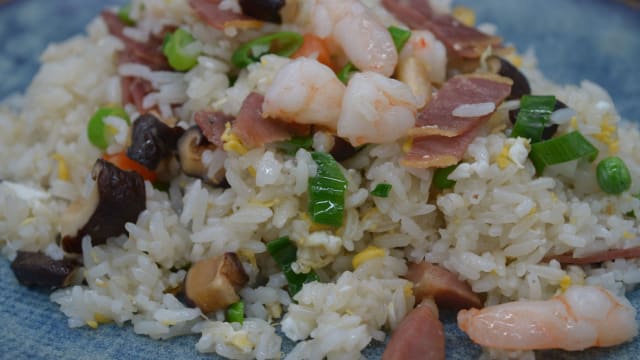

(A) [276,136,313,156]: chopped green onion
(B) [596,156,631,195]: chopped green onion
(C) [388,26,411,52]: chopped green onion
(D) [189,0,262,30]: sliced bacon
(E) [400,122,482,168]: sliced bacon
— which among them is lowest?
(A) [276,136,313,156]: chopped green onion

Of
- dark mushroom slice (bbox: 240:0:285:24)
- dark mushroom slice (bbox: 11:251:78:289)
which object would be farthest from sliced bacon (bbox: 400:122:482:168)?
dark mushroom slice (bbox: 11:251:78:289)

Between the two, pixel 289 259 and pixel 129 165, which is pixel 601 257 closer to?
pixel 289 259

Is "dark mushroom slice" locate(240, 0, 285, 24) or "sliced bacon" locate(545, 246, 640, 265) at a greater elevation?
"dark mushroom slice" locate(240, 0, 285, 24)

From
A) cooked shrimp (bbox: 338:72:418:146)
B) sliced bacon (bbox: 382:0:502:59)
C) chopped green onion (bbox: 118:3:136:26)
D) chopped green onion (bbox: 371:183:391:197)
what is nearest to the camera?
cooked shrimp (bbox: 338:72:418:146)

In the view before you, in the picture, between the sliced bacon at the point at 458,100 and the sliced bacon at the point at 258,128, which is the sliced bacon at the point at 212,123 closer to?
the sliced bacon at the point at 258,128

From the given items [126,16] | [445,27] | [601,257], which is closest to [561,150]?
[601,257]

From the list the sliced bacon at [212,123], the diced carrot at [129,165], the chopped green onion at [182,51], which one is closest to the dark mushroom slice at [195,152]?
the sliced bacon at [212,123]

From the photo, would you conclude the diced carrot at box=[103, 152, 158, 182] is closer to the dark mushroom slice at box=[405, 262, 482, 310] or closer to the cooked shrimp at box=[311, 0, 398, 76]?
the cooked shrimp at box=[311, 0, 398, 76]
